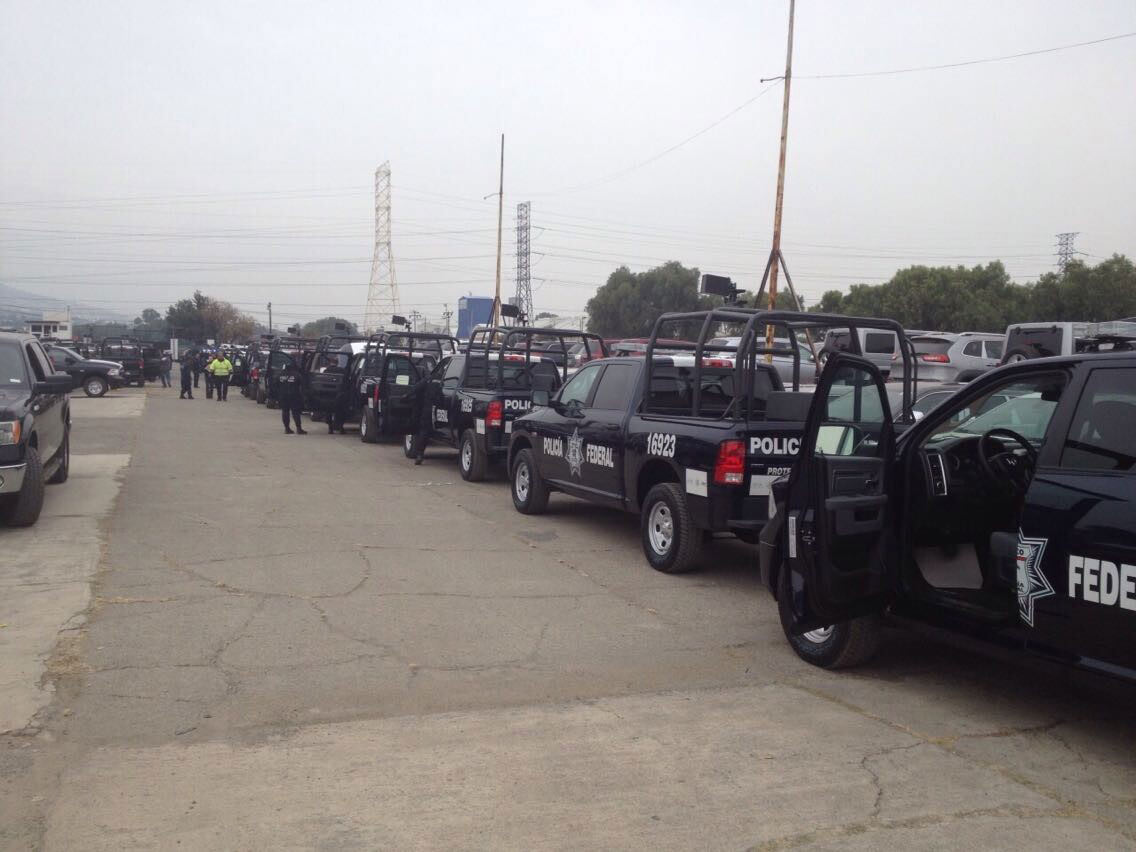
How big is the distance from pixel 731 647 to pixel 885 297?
42.6 metres

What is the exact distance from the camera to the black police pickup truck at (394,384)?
62.8 feet

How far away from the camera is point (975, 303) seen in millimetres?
44000

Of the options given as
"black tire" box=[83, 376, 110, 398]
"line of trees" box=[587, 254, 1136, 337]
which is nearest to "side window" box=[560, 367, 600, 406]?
"line of trees" box=[587, 254, 1136, 337]

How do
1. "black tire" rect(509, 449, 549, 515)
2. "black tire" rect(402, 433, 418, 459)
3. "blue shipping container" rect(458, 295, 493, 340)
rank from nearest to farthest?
"black tire" rect(509, 449, 549, 515) → "black tire" rect(402, 433, 418, 459) → "blue shipping container" rect(458, 295, 493, 340)

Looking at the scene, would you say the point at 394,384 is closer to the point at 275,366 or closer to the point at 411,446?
the point at 411,446

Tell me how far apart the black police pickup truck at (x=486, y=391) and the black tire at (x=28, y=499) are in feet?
17.7

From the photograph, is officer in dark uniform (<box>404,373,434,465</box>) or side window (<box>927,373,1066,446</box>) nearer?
side window (<box>927,373,1066,446</box>)

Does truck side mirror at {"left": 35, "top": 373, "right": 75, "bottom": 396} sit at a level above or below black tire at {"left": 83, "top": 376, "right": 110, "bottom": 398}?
above

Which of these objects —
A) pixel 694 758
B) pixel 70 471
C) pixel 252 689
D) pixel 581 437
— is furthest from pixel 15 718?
pixel 70 471

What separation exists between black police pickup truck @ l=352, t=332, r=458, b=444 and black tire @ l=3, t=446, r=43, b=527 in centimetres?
800

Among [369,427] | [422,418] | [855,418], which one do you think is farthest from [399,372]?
[855,418]

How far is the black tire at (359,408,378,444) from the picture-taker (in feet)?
66.7

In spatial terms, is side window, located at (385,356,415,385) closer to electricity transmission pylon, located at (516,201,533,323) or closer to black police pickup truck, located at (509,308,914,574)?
black police pickup truck, located at (509,308,914,574)

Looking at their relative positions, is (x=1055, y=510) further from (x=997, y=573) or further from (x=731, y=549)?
(x=731, y=549)
